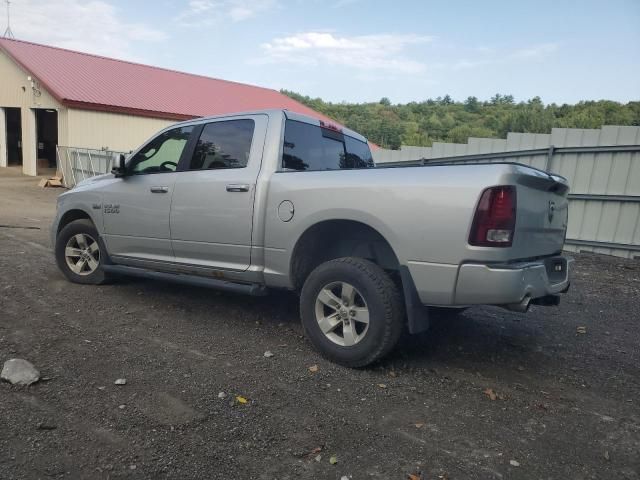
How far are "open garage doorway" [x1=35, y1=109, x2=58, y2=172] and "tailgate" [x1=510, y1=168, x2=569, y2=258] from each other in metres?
22.6

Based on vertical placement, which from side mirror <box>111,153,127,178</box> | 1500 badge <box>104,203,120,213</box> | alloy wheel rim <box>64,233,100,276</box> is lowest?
alloy wheel rim <box>64,233,100,276</box>

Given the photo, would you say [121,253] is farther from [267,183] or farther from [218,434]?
[218,434]

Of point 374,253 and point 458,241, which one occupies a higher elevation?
point 458,241

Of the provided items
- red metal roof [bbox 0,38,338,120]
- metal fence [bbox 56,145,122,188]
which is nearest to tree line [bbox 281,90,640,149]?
red metal roof [bbox 0,38,338,120]

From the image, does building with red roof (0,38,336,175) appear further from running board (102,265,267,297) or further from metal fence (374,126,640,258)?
running board (102,265,267,297)

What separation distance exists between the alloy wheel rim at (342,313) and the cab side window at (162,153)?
7.00 feet

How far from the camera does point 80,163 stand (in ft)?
58.3

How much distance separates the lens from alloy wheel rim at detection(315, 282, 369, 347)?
3514 millimetres

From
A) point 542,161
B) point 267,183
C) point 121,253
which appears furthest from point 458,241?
point 542,161

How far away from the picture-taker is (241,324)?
4477 millimetres

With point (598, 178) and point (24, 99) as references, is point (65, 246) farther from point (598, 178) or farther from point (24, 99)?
point (24, 99)

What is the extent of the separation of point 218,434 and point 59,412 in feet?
3.16

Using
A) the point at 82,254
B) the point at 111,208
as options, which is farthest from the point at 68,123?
the point at 111,208

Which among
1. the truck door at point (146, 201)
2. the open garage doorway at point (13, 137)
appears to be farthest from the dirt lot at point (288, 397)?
the open garage doorway at point (13, 137)
